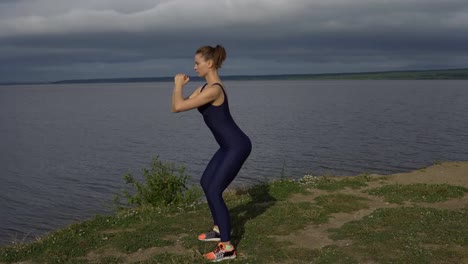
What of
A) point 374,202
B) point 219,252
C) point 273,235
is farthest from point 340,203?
point 219,252

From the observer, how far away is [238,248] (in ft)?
28.7

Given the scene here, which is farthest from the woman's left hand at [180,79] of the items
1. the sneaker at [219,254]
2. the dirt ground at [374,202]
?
the dirt ground at [374,202]

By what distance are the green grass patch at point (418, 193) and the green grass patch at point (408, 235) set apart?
1.58m

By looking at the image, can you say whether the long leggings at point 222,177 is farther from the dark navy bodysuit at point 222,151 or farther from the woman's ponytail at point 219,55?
the woman's ponytail at point 219,55

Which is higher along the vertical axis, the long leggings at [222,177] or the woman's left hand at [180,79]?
the woman's left hand at [180,79]

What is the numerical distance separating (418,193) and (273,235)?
5.88 meters

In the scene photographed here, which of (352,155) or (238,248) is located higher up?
(238,248)

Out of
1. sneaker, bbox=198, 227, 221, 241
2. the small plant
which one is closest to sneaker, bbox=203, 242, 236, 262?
sneaker, bbox=198, 227, 221, 241

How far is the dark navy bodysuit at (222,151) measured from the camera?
24.4 ft

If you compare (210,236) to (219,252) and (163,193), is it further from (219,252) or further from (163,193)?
(163,193)

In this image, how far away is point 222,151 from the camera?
771 cm

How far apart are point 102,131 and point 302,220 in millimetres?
41154

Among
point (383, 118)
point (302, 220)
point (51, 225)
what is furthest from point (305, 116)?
point (302, 220)

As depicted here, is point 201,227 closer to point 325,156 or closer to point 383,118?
point 325,156
